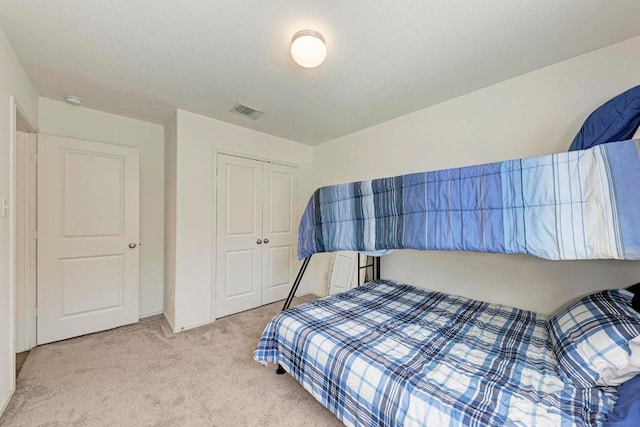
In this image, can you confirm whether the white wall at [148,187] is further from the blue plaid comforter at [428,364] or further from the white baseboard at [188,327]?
the blue plaid comforter at [428,364]

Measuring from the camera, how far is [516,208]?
1.19 m

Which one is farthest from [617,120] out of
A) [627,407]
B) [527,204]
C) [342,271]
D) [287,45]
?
[342,271]

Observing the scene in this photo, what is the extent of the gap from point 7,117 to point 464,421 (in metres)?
3.03

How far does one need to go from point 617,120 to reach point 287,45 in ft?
6.20

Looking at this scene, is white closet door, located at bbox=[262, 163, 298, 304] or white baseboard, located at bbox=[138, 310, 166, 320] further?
white closet door, located at bbox=[262, 163, 298, 304]

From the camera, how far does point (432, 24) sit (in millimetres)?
1452

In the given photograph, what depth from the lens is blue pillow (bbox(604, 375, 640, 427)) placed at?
84cm

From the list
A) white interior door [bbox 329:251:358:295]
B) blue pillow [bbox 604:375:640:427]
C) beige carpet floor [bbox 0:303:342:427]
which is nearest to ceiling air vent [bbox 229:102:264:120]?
white interior door [bbox 329:251:358:295]

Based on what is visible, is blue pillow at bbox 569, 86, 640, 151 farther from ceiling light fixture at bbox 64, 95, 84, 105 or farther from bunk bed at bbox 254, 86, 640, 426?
ceiling light fixture at bbox 64, 95, 84, 105

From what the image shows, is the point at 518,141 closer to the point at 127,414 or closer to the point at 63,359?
the point at 127,414

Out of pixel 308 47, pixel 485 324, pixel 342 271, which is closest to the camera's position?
pixel 308 47

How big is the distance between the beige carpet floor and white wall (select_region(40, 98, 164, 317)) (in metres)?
0.61

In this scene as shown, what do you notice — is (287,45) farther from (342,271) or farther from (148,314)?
(148,314)

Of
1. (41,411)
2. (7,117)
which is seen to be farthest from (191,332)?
(7,117)
